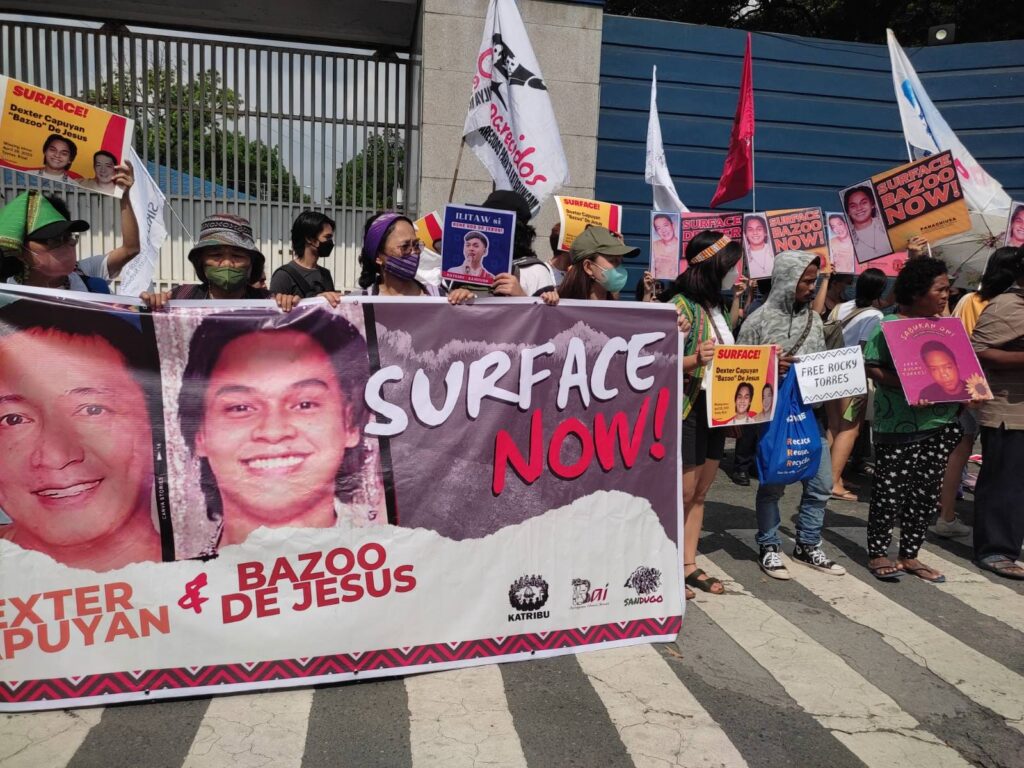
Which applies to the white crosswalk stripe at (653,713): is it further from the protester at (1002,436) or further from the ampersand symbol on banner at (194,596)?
the protester at (1002,436)

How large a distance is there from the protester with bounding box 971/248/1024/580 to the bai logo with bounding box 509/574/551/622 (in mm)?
3347

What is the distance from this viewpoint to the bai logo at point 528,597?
3.82 metres

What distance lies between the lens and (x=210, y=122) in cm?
998

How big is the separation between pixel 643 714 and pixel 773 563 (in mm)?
2121

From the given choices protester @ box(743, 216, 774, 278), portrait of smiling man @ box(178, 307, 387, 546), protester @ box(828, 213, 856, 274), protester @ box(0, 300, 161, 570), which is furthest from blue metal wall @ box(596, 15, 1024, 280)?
protester @ box(0, 300, 161, 570)

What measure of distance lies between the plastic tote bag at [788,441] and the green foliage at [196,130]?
23.3ft

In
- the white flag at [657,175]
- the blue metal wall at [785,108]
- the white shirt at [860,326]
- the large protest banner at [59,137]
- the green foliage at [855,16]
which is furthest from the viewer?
the green foliage at [855,16]

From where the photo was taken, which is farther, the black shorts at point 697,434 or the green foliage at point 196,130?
the green foliage at point 196,130

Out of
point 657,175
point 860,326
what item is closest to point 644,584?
point 860,326

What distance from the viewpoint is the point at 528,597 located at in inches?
151

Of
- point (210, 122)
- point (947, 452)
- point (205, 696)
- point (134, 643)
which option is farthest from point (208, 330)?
point (210, 122)

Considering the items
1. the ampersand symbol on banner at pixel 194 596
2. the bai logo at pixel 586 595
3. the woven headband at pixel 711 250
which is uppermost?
the woven headband at pixel 711 250

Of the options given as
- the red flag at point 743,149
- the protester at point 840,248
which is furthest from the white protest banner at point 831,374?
the red flag at point 743,149

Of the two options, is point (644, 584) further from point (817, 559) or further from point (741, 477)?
point (741, 477)
